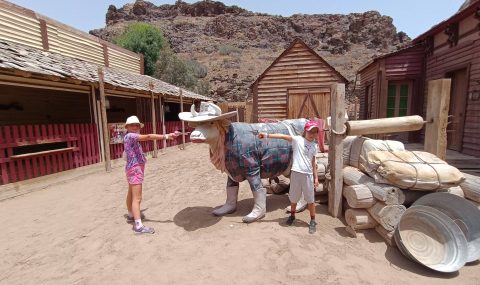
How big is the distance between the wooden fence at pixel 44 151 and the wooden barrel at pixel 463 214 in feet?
25.2

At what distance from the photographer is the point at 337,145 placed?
3.91m

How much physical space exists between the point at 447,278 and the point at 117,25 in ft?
227

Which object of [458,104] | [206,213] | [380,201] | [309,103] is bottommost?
[206,213]

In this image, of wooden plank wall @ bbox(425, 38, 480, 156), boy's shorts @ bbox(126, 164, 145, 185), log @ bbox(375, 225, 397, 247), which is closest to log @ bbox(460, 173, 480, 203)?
log @ bbox(375, 225, 397, 247)

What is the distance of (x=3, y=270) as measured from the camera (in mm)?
2885

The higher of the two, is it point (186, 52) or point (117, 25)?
point (117, 25)

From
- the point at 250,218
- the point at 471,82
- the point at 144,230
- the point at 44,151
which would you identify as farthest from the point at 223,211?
the point at 471,82

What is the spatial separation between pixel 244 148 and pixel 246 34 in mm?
57765

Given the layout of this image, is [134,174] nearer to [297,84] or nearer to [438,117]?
[438,117]

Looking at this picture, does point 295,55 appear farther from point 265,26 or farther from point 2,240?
point 265,26

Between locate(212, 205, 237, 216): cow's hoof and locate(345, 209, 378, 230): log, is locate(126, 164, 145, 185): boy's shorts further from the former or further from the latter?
locate(345, 209, 378, 230): log

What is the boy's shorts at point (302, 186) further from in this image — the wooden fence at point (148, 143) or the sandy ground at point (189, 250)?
the wooden fence at point (148, 143)

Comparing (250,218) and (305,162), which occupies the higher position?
(305,162)

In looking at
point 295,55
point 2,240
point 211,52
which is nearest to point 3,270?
point 2,240
